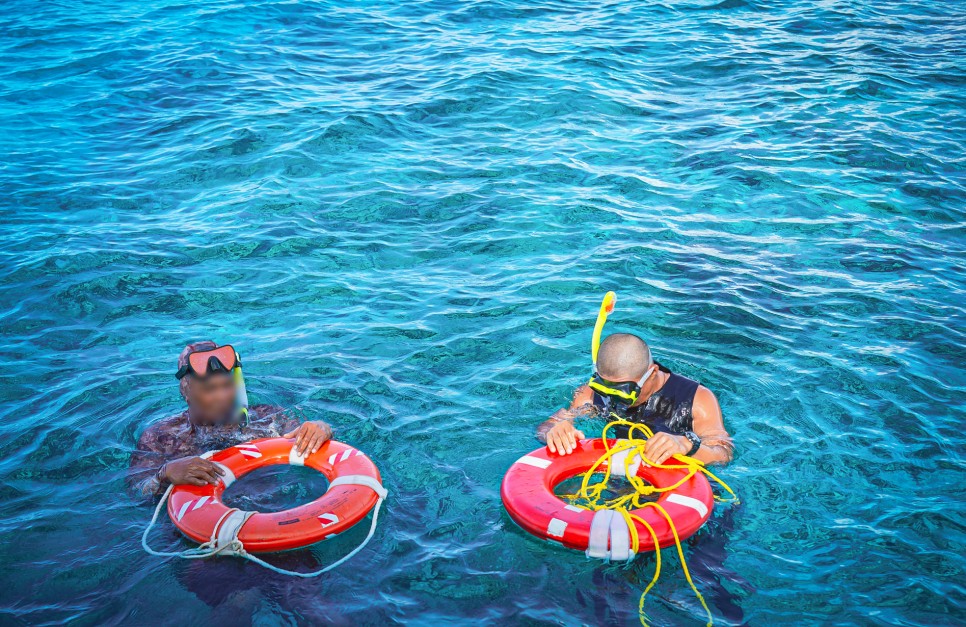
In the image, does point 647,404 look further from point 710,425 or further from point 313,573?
point 313,573

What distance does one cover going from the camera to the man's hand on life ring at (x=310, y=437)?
5660mm

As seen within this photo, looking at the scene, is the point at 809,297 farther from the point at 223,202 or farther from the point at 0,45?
the point at 0,45

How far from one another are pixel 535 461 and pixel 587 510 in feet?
2.14

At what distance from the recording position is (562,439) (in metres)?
5.48

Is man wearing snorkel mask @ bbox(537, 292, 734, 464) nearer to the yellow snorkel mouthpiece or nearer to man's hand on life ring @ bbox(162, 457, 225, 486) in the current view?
the yellow snorkel mouthpiece

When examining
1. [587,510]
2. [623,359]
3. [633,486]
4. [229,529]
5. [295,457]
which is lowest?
[633,486]

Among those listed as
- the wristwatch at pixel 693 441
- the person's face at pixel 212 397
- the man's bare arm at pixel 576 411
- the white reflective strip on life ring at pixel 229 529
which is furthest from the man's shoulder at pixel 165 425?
the wristwatch at pixel 693 441

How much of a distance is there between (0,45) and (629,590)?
52.9ft

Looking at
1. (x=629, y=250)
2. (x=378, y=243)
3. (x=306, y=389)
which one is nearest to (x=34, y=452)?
(x=306, y=389)

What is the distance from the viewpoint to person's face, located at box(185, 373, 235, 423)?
17.9 feet

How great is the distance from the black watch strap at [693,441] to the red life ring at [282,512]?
2.14 meters

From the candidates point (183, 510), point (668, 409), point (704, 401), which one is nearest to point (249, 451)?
point (183, 510)

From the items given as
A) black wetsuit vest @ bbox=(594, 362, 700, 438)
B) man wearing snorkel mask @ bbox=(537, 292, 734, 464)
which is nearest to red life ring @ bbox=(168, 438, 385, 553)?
man wearing snorkel mask @ bbox=(537, 292, 734, 464)

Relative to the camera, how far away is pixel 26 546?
5.21 metres
